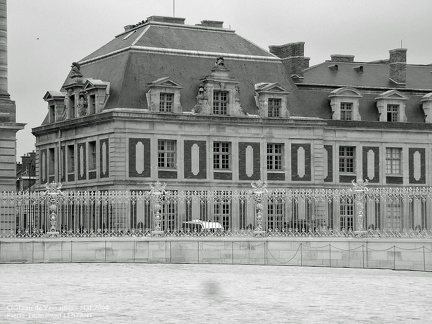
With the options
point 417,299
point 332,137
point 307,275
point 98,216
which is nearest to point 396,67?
point 332,137

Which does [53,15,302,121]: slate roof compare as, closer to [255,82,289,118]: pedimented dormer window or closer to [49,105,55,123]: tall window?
[255,82,289,118]: pedimented dormer window

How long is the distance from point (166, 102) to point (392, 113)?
13.6 metres

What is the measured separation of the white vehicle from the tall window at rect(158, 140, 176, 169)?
18.3m

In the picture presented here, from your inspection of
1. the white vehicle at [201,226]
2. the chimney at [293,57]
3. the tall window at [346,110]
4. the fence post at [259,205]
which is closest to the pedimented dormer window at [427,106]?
the tall window at [346,110]

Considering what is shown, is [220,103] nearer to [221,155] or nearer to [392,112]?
[221,155]

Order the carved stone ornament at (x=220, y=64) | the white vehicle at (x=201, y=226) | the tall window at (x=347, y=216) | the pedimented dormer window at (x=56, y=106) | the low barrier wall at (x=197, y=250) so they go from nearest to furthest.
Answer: the low barrier wall at (x=197, y=250) < the tall window at (x=347, y=216) < the white vehicle at (x=201, y=226) < the carved stone ornament at (x=220, y=64) < the pedimented dormer window at (x=56, y=106)

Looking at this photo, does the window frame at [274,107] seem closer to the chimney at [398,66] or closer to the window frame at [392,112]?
the window frame at [392,112]

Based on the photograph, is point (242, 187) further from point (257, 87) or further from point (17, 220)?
point (17, 220)

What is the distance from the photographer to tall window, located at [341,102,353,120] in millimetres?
68688

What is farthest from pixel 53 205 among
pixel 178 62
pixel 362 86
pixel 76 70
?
pixel 362 86

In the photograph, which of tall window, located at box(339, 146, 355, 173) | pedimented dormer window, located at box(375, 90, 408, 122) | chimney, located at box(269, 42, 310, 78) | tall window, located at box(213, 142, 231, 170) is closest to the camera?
tall window, located at box(213, 142, 231, 170)

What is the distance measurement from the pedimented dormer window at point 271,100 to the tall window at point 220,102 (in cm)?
188

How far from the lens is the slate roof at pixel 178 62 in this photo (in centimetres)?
6275

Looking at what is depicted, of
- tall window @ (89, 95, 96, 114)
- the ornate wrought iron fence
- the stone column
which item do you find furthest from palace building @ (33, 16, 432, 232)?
the ornate wrought iron fence
